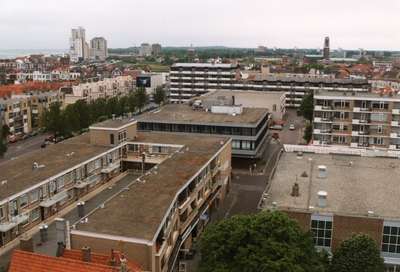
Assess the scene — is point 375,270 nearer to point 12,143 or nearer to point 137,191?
point 137,191

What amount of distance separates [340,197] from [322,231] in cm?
434

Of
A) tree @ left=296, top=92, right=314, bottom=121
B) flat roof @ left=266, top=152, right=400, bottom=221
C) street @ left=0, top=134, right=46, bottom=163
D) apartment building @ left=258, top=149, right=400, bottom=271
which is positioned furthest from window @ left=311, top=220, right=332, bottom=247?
tree @ left=296, top=92, right=314, bottom=121

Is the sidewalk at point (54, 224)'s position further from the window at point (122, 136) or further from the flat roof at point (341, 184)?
the flat roof at point (341, 184)

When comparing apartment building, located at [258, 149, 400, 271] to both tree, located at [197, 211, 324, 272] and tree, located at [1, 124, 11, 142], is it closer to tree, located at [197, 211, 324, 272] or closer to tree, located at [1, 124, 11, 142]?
tree, located at [197, 211, 324, 272]

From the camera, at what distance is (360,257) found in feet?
77.4

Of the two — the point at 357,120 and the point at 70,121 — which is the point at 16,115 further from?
the point at 357,120

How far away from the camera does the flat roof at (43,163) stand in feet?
107

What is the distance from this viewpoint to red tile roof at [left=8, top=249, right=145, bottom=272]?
71.2 feet

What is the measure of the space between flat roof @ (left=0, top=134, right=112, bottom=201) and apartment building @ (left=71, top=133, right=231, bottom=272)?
5460mm

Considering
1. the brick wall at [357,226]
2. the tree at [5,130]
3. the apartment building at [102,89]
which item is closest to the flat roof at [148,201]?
the brick wall at [357,226]

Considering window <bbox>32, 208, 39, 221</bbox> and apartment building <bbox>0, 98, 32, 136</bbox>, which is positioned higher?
apartment building <bbox>0, 98, 32, 136</bbox>

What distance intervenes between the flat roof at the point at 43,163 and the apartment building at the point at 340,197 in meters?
19.4

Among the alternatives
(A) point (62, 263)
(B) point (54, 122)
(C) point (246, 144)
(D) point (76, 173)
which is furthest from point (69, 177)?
(B) point (54, 122)

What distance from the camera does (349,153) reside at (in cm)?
4453
